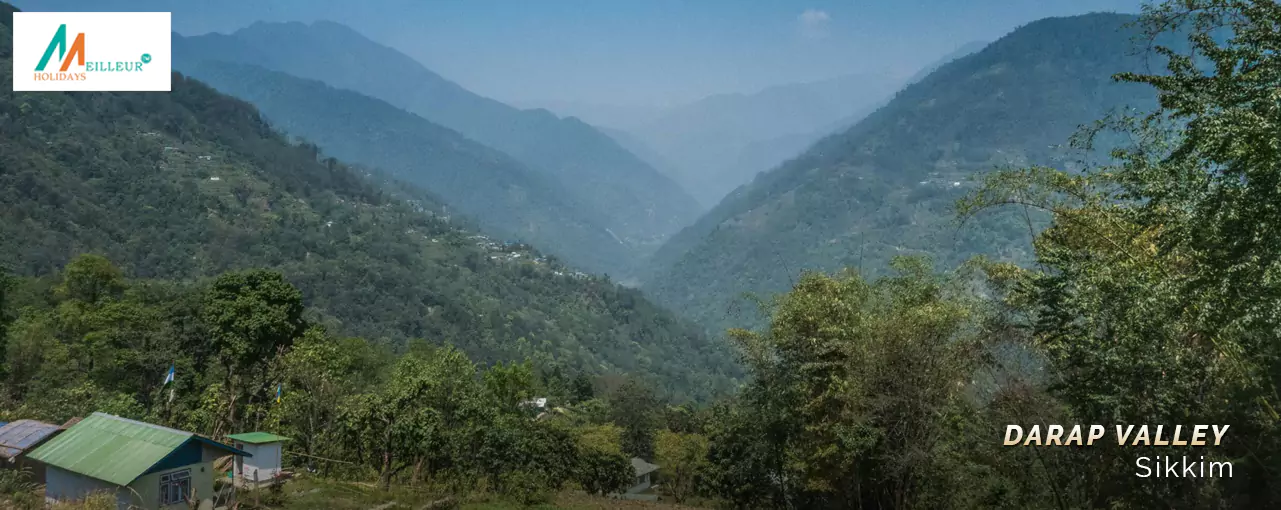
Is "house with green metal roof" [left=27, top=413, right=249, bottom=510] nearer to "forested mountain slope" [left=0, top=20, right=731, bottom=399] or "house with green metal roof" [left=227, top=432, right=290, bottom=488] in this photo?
"house with green metal roof" [left=227, top=432, right=290, bottom=488]

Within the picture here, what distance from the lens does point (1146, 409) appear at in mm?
10273

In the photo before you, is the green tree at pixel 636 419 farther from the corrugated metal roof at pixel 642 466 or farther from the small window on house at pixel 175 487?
the small window on house at pixel 175 487

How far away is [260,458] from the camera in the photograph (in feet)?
70.9

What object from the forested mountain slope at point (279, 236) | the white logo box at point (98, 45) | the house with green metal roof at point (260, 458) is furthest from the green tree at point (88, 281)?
the forested mountain slope at point (279, 236)

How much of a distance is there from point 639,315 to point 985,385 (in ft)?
437

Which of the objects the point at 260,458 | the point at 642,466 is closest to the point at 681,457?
the point at 642,466

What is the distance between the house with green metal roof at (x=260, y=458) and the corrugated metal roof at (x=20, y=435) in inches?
178

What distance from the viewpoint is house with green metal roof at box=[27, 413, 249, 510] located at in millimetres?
15453

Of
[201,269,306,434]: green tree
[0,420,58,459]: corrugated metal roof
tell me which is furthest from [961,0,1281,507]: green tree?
[201,269,306,434]: green tree

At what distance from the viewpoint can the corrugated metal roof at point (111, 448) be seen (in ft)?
51.0

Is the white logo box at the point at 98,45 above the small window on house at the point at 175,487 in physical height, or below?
above

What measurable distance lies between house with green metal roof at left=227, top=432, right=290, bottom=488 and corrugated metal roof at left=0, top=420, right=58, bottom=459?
4534mm

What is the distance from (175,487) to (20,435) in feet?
21.9

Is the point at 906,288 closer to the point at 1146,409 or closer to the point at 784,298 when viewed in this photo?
the point at 784,298
